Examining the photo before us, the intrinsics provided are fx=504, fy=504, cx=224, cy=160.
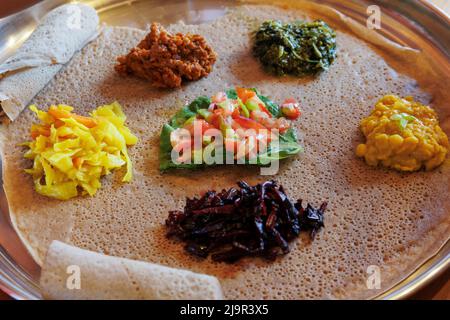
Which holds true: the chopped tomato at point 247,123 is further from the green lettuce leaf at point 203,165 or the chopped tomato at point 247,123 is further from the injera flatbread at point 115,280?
the injera flatbread at point 115,280

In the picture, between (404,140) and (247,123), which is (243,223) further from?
(404,140)

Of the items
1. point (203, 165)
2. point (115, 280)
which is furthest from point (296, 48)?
point (115, 280)

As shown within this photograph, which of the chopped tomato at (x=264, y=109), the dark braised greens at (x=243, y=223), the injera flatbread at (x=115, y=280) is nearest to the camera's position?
the injera flatbread at (x=115, y=280)

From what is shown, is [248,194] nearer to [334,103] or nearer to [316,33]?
[334,103]

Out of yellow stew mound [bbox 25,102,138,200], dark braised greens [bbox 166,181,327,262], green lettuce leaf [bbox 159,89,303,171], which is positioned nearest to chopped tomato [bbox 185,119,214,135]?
green lettuce leaf [bbox 159,89,303,171]

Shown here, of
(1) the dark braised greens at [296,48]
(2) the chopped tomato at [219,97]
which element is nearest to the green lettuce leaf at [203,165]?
(2) the chopped tomato at [219,97]
